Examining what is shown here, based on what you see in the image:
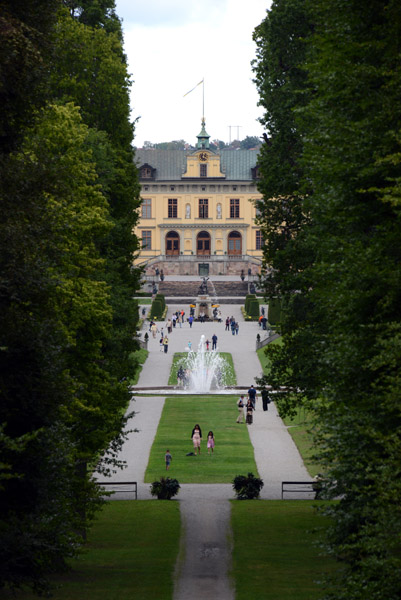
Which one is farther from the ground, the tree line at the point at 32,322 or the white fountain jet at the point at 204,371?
the white fountain jet at the point at 204,371

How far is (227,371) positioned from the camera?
54375 millimetres

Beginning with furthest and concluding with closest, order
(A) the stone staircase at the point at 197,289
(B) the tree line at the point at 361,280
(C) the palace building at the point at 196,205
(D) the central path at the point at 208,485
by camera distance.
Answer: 1. (C) the palace building at the point at 196,205
2. (A) the stone staircase at the point at 197,289
3. (D) the central path at the point at 208,485
4. (B) the tree line at the point at 361,280

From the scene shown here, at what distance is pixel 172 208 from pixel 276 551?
277 ft

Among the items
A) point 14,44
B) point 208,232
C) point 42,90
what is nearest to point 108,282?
point 42,90

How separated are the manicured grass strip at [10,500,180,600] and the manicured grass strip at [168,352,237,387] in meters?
24.3

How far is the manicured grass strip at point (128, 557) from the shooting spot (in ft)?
58.2

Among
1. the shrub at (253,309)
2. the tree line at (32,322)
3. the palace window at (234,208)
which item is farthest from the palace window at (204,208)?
the tree line at (32,322)

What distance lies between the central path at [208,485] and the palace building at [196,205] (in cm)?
4004

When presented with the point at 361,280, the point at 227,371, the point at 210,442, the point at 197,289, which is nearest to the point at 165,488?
the point at 210,442

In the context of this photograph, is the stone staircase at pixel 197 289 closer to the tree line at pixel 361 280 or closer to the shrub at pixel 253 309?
the shrub at pixel 253 309

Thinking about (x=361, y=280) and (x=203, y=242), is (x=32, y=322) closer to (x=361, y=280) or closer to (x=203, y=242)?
(x=361, y=280)

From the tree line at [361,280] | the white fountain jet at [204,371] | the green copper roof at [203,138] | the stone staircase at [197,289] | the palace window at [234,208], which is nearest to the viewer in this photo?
the tree line at [361,280]

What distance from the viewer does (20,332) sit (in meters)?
13.6

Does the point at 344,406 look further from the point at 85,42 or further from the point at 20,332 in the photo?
the point at 85,42
